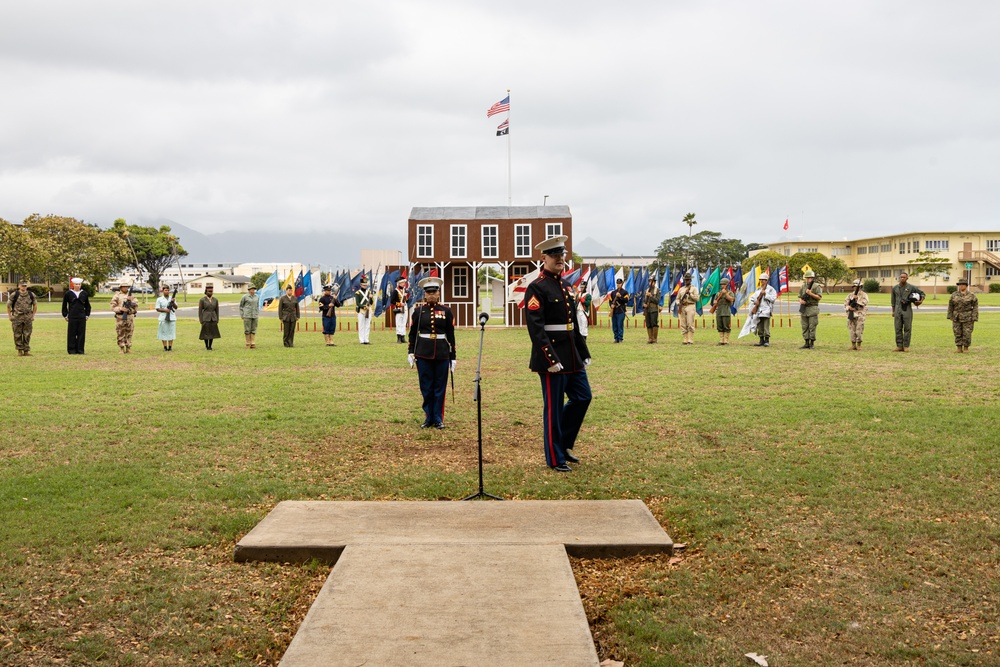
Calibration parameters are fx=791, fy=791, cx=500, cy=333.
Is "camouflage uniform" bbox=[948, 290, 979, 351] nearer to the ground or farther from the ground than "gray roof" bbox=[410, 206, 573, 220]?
nearer to the ground

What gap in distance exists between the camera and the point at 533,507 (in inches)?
246

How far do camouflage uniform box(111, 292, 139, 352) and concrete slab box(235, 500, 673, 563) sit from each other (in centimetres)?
1660

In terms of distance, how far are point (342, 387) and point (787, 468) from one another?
840 cm

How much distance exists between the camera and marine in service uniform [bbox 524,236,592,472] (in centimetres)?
754

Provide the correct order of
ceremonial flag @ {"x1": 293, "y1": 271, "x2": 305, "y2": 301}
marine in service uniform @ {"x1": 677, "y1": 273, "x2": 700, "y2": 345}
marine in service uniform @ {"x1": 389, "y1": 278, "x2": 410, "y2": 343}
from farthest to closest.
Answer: ceremonial flag @ {"x1": 293, "y1": 271, "x2": 305, "y2": 301} → marine in service uniform @ {"x1": 389, "y1": 278, "x2": 410, "y2": 343} → marine in service uniform @ {"x1": 677, "y1": 273, "x2": 700, "y2": 345}

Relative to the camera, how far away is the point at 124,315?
20.9m

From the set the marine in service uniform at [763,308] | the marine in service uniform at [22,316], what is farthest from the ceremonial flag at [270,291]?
the marine in service uniform at [763,308]

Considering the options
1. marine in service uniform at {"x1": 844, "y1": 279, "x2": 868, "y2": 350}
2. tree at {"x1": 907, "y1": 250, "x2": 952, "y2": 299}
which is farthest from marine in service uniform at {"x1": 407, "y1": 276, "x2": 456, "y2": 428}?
tree at {"x1": 907, "y1": 250, "x2": 952, "y2": 299}

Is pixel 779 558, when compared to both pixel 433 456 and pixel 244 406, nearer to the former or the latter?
pixel 433 456

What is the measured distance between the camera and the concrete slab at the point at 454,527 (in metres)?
5.35

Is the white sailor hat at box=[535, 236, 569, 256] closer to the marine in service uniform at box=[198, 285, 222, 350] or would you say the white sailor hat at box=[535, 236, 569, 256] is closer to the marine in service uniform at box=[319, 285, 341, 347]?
the marine in service uniform at box=[198, 285, 222, 350]

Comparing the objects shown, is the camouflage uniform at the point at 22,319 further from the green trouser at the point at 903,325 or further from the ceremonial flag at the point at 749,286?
the ceremonial flag at the point at 749,286

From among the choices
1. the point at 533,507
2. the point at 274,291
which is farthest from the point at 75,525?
the point at 274,291

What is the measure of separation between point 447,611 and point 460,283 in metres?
33.0
